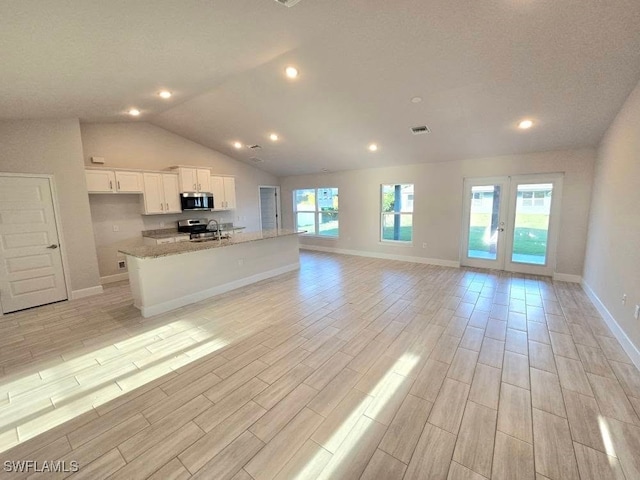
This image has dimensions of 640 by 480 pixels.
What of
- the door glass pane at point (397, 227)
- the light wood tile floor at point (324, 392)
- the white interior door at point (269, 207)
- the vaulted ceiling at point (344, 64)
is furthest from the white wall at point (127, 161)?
the door glass pane at point (397, 227)

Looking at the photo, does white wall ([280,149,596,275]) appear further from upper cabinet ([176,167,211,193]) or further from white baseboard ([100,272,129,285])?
white baseboard ([100,272,129,285])

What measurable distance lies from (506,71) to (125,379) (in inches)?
194

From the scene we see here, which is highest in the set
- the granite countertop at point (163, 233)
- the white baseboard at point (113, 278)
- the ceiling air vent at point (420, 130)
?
the ceiling air vent at point (420, 130)

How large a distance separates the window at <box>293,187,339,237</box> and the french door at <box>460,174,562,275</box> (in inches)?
139

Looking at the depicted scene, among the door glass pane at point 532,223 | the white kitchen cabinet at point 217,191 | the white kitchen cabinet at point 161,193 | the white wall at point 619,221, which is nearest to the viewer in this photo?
the white wall at point 619,221

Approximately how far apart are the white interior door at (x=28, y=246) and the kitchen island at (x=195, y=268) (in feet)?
3.90

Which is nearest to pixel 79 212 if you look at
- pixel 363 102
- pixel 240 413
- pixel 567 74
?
pixel 240 413

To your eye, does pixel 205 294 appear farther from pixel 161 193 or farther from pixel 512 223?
pixel 512 223

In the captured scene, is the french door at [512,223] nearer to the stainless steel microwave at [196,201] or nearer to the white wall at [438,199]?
the white wall at [438,199]

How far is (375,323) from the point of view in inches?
130

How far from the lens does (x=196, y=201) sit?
5973 mm

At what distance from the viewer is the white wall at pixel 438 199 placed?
4734mm

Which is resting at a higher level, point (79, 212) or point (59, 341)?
point (79, 212)

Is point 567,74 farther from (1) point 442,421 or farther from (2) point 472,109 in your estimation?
(1) point 442,421
